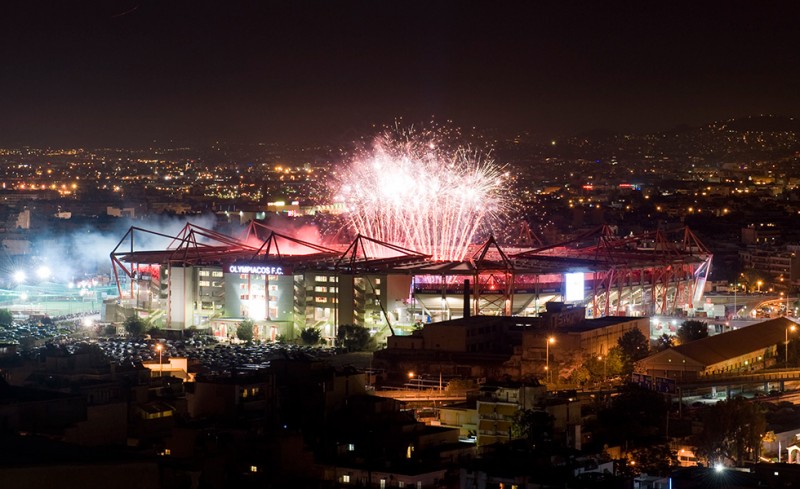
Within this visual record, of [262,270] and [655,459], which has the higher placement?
[262,270]

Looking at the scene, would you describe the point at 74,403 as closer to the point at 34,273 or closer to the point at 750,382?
the point at 750,382

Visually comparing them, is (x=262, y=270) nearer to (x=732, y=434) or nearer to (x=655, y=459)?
(x=732, y=434)

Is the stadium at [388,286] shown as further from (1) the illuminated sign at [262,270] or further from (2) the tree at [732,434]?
(2) the tree at [732,434]

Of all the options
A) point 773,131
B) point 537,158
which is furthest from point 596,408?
point 773,131

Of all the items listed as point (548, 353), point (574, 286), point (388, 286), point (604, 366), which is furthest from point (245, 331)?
point (604, 366)

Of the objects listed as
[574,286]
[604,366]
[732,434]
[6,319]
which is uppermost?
[574,286]

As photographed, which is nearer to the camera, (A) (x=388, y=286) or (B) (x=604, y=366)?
(B) (x=604, y=366)

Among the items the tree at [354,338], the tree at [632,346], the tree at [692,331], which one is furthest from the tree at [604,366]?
the tree at [354,338]
